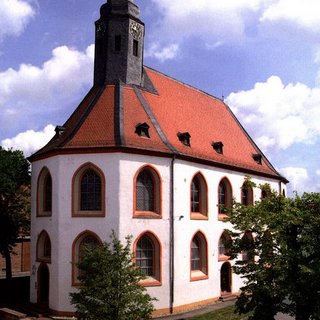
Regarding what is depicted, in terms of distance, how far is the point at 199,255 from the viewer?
2912cm

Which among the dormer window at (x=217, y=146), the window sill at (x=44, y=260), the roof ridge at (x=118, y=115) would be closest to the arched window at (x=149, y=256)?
the window sill at (x=44, y=260)

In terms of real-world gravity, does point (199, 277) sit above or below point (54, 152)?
Result: below

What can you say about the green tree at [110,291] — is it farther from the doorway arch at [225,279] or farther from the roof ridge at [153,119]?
the doorway arch at [225,279]

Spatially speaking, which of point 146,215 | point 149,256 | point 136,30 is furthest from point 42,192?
point 136,30

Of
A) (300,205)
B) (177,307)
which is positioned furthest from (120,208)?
(300,205)

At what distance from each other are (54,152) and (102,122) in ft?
11.0

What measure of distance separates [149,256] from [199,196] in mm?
5911

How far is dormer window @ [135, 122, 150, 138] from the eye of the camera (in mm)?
26422

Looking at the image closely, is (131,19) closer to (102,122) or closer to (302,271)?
(102,122)

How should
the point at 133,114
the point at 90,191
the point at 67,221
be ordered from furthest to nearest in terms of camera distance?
the point at 133,114
the point at 90,191
the point at 67,221

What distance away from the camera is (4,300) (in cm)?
2933

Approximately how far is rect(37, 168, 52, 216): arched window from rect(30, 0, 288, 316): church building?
0.21ft

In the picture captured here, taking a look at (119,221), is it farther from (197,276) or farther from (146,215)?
(197,276)

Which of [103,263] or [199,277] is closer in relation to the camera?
[103,263]
